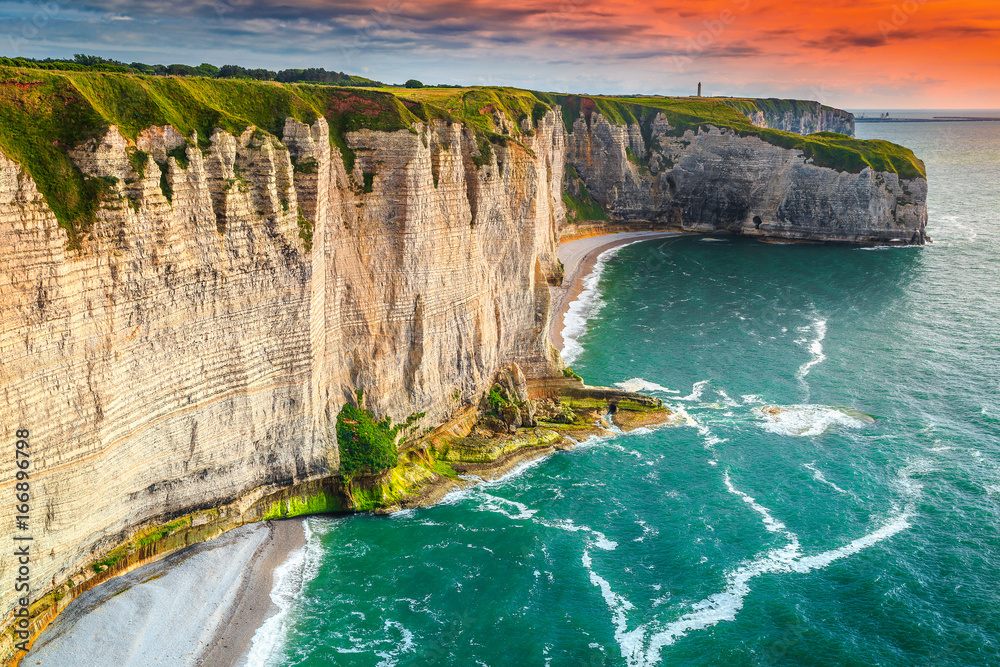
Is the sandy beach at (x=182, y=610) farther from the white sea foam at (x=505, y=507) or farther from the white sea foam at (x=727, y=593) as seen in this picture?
the white sea foam at (x=727, y=593)

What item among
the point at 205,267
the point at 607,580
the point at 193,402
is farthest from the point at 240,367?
the point at 607,580

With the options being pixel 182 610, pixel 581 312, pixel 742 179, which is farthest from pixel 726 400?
pixel 742 179

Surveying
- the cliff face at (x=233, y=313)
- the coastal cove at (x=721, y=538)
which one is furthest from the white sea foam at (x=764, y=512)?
the cliff face at (x=233, y=313)

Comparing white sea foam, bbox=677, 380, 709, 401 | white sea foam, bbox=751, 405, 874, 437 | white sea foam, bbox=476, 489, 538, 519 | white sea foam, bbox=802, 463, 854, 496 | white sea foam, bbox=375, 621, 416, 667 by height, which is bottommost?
white sea foam, bbox=375, 621, 416, 667

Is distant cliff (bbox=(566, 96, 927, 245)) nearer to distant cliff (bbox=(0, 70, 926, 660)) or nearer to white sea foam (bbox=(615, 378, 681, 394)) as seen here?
white sea foam (bbox=(615, 378, 681, 394))

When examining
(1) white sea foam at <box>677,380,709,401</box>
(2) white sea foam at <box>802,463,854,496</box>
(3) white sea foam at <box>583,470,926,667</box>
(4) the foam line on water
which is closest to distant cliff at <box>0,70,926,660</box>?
(1) white sea foam at <box>677,380,709,401</box>

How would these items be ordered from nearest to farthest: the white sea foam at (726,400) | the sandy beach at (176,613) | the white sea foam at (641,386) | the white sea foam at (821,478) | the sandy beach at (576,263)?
the sandy beach at (176,613)
the white sea foam at (821,478)
the white sea foam at (726,400)
the white sea foam at (641,386)
the sandy beach at (576,263)

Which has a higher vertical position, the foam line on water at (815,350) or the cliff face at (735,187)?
the cliff face at (735,187)
